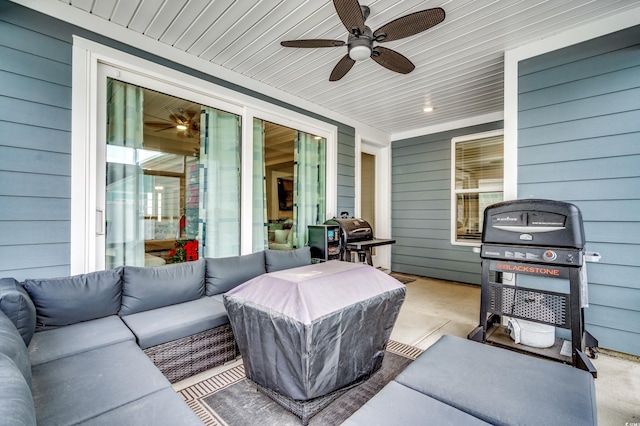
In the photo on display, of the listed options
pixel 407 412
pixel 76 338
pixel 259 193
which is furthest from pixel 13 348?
pixel 259 193

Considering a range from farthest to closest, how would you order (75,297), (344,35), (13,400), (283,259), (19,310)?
(283,259) → (344,35) → (75,297) → (19,310) → (13,400)

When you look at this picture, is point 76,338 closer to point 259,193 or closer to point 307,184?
point 259,193

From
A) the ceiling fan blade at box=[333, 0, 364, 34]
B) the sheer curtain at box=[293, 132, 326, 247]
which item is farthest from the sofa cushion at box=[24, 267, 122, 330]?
the ceiling fan blade at box=[333, 0, 364, 34]

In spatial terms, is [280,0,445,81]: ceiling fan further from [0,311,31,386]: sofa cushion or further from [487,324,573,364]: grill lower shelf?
[487,324,573,364]: grill lower shelf

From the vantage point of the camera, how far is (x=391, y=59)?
8.52ft

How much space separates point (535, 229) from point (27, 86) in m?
4.15

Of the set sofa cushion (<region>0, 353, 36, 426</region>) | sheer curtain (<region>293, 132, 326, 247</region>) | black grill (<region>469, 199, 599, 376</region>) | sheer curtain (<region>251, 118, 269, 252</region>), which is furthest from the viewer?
sheer curtain (<region>293, 132, 326, 247</region>)

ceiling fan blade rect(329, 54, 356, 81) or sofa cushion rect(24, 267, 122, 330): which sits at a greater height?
ceiling fan blade rect(329, 54, 356, 81)

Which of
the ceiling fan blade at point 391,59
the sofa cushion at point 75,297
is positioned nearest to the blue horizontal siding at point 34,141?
the sofa cushion at point 75,297

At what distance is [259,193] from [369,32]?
223 centimetres

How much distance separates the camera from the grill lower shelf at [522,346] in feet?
8.05

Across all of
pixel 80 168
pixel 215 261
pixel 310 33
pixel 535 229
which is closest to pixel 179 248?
pixel 215 261

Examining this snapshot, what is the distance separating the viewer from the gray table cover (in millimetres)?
1547

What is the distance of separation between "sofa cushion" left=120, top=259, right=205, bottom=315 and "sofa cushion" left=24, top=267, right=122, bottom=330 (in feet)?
0.25
